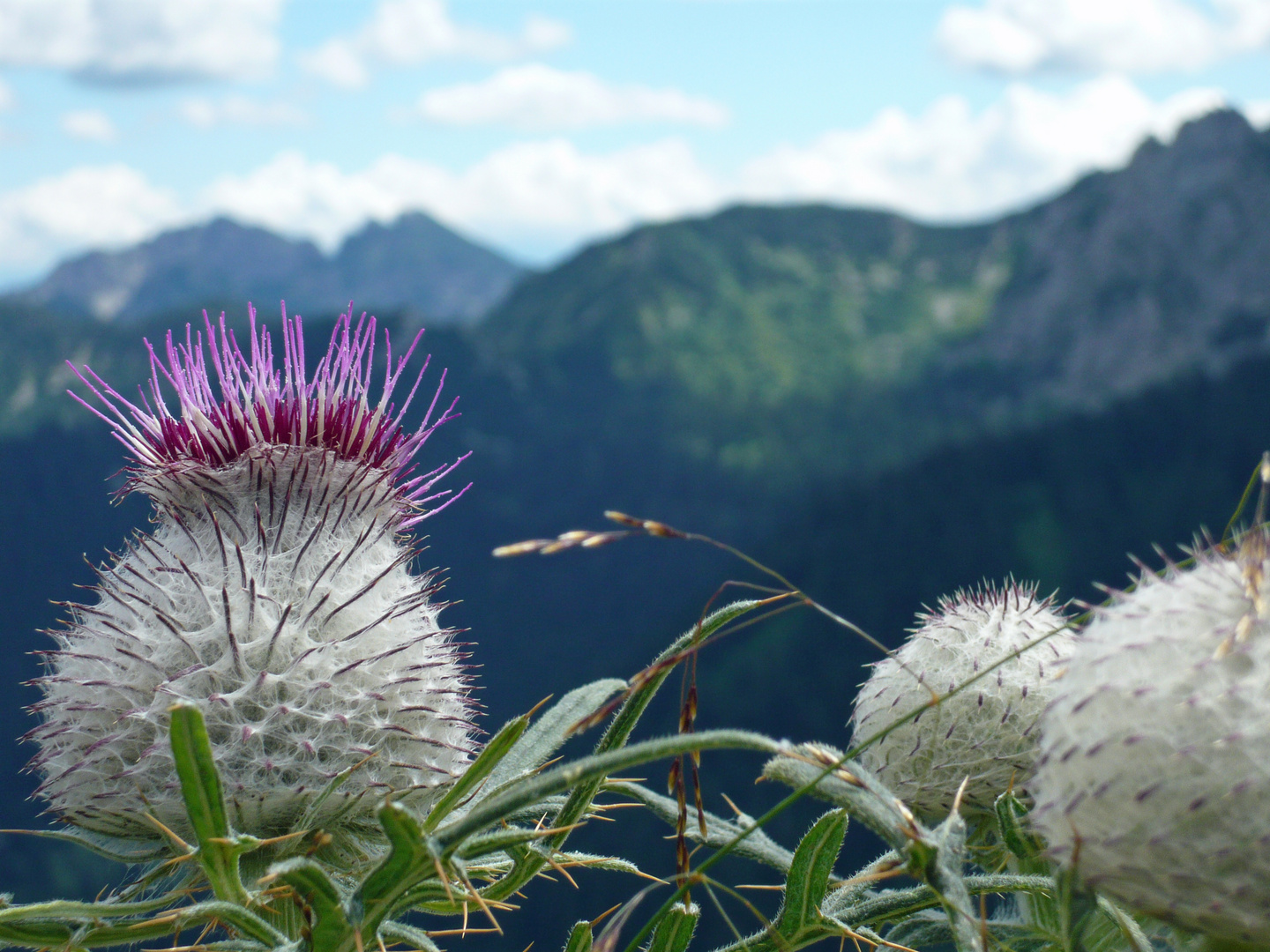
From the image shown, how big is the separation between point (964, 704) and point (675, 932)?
89cm

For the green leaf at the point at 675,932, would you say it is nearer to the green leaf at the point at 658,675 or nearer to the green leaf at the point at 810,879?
the green leaf at the point at 810,879

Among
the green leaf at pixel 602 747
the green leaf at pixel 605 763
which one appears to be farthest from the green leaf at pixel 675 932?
the green leaf at pixel 605 763

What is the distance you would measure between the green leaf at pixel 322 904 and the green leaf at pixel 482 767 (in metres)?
0.30

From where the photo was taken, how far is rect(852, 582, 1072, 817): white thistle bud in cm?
255

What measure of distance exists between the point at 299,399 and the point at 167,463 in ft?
A: 1.20

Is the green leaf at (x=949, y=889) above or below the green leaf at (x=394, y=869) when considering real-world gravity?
below

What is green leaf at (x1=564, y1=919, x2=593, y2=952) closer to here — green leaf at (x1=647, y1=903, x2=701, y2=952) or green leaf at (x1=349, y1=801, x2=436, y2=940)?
green leaf at (x1=647, y1=903, x2=701, y2=952)

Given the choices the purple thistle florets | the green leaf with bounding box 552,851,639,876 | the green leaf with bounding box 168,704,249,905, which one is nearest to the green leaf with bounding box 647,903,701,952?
the green leaf with bounding box 552,851,639,876

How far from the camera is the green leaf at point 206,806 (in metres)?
1.86

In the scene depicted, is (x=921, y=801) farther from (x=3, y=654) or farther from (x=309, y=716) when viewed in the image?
(x=3, y=654)

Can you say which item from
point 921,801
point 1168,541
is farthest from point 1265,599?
point 1168,541

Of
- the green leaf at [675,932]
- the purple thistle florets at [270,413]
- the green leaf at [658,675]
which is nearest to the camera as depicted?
the green leaf at [658,675]

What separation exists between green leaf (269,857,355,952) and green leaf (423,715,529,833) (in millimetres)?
303

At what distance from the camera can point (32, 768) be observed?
2471mm
